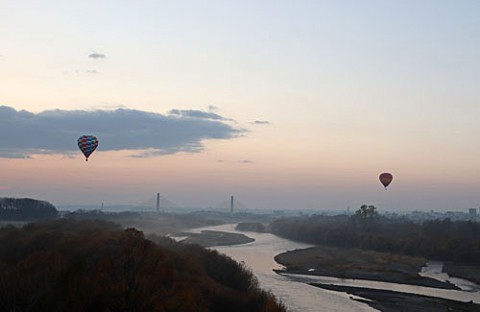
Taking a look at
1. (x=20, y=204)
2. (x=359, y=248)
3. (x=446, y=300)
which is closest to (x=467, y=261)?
(x=359, y=248)

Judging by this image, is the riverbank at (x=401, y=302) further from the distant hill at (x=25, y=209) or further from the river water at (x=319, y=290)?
the distant hill at (x=25, y=209)

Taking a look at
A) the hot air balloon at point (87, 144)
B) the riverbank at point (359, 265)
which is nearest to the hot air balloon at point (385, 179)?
the riverbank at point (359, 265)

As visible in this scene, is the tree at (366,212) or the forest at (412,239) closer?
the forest at (412,239)

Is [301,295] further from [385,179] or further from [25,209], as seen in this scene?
[25,209]

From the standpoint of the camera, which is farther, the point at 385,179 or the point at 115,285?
the point at 385,179

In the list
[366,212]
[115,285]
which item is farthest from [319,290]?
[366,212]
